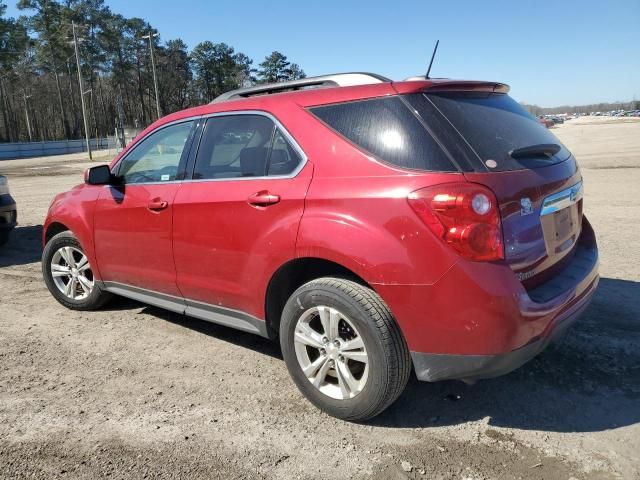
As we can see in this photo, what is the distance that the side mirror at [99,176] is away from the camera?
4.19 meters

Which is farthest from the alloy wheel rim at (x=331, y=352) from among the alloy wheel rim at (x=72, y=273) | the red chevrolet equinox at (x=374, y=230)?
the alloy wheel rim at (x=72, y=273)

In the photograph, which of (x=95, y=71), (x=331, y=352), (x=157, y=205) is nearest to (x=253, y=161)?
(x=157, y=205)

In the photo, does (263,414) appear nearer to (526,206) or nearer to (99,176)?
(526,206)

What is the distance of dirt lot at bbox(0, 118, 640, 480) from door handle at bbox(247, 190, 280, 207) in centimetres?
117

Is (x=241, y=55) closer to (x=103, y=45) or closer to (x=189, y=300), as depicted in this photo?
(x=103, y=45)

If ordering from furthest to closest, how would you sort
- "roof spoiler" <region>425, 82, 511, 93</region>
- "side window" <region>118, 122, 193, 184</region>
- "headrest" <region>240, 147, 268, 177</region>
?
"side window" <region>118, 122, 193, 184</region> → "headrest" <region>240, 147, 268, 177</region> → "roof spoiler" <region>425, 82, 511, 93</region>

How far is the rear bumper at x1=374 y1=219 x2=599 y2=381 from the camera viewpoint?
2.41m

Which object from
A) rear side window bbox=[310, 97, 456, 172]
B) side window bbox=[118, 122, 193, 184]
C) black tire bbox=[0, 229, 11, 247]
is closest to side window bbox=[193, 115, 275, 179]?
side window bbox=[118, 122, 193, 184]

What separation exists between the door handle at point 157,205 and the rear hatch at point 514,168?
1876mm

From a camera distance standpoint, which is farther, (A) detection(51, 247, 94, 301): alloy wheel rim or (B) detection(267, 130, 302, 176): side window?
(A) detection(51, 247, 94, 301): alloy wheel rim

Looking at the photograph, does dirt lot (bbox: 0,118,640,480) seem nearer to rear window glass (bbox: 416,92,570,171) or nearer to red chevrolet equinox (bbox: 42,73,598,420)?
red chevrolet equinox (bbox: 42,73,598,420)

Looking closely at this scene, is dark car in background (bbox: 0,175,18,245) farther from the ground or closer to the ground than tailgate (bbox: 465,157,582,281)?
closer to the ground

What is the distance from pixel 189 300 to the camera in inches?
146

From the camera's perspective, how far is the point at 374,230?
259 centimetres
